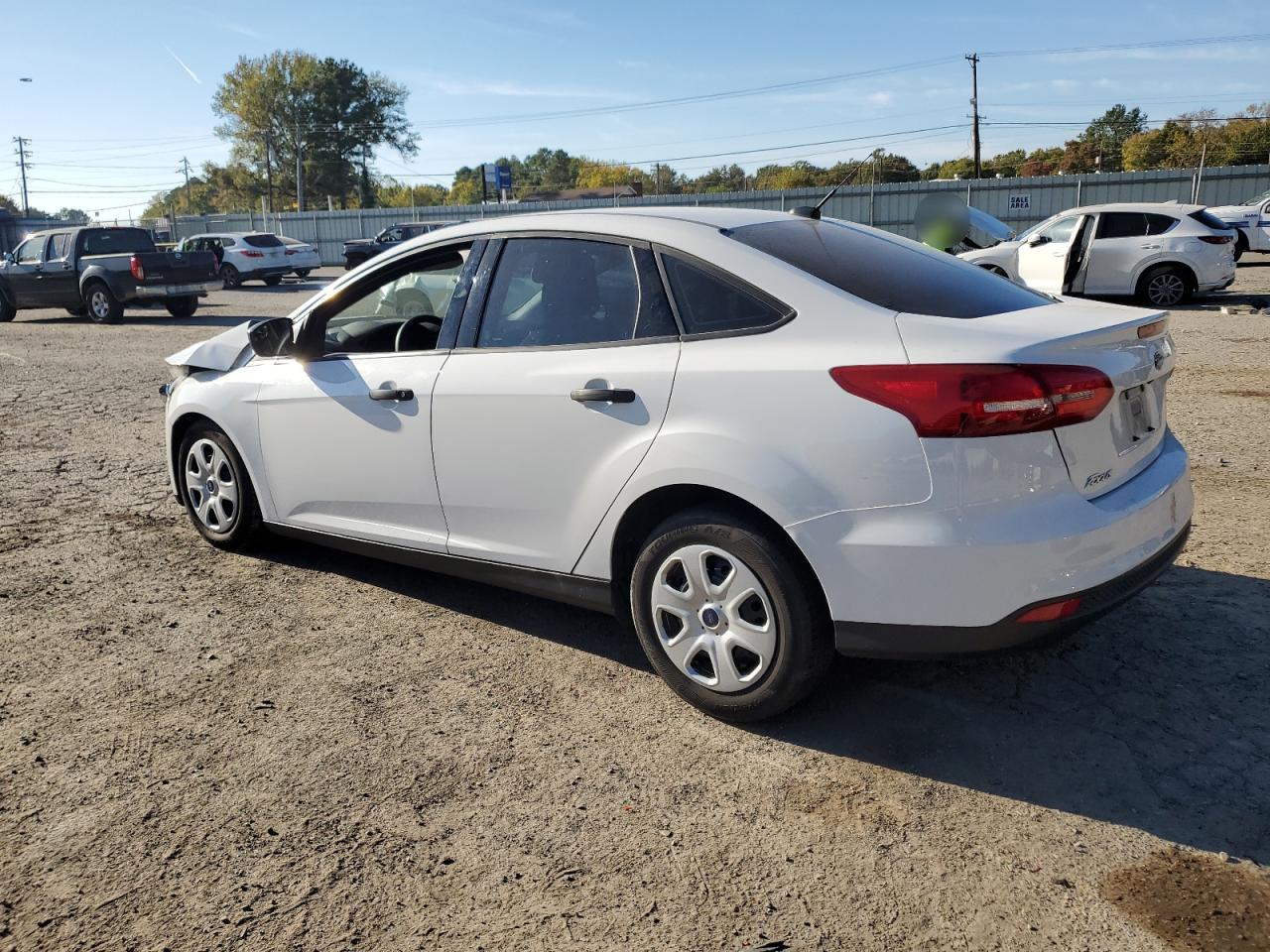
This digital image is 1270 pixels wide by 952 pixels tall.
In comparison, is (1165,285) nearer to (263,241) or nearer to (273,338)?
(273,338)

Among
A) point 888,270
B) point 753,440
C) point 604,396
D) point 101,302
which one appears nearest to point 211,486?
point 604,396

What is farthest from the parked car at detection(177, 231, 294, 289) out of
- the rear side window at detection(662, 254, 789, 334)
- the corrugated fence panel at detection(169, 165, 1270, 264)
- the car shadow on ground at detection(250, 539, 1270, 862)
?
Answer: the rear side window at detection(662, 254, 789, 334)

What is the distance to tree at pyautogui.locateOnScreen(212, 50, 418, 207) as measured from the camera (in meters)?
88.1

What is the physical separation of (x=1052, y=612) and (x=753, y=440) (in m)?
0.98

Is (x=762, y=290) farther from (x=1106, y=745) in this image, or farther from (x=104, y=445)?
(x=104, y=445)

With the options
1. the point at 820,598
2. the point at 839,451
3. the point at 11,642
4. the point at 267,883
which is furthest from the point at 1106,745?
the point at 11,642

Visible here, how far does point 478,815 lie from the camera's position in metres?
2.93

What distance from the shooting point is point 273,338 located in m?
4.68

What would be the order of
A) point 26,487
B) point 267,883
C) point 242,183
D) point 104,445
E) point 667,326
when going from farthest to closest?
point 242,183, point 104,445, point 26,487, point 667,326, point 267,883

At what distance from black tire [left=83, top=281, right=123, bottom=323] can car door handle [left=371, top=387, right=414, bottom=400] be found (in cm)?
1709

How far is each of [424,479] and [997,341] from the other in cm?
225

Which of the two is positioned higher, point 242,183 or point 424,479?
point 242,183

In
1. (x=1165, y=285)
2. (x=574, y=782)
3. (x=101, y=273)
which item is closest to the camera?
(x=574, y=782)

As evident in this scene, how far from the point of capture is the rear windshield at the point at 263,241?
29.5 m
